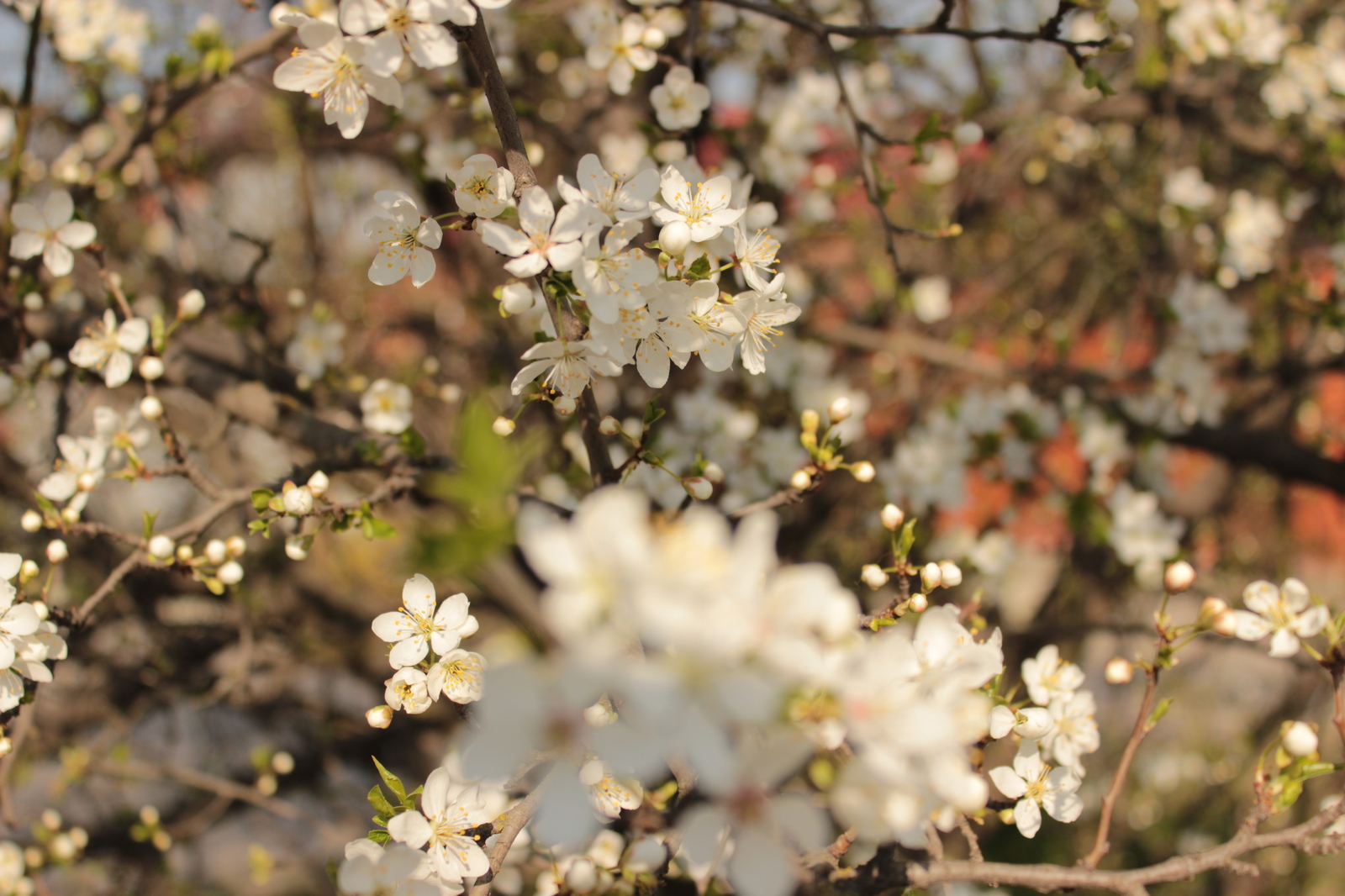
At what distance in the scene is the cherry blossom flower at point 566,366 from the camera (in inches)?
45.8

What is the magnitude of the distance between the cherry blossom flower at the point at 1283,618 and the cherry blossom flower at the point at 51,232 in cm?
248

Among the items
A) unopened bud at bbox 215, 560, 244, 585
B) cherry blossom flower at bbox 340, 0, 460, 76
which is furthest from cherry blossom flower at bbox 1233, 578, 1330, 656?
unopened bud at bbox 215, 560, 244, 585

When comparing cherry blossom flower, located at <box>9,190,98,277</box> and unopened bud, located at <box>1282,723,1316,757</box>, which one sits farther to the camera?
cherry blossom flower, located at <box>9,190,98,277</box>

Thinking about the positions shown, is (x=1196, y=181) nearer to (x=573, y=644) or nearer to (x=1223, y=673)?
(x=573, y=644)

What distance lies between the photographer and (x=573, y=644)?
A: 28.2 inches

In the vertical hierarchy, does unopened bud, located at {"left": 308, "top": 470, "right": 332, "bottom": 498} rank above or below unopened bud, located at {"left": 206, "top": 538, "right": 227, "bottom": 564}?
above

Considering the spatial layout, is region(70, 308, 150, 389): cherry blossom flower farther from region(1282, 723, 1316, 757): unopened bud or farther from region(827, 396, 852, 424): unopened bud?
region(1282, 723, 1316, 757): unopened bud

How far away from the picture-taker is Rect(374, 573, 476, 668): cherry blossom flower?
1350 mm

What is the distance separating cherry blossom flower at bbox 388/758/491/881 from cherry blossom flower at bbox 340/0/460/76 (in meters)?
1.09

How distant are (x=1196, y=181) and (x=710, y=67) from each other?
7.21 ft

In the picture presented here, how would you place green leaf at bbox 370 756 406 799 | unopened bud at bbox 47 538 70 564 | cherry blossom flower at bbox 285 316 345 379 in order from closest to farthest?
green leaf at bbox 370 756 406 799
unopened bud at bbox 47 538 70 564
cherry blossom flower at bbox 285 316 345 379

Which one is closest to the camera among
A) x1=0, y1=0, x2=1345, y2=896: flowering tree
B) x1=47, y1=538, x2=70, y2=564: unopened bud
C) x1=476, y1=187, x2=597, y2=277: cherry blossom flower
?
x1=0, y1=0, x2=1345, y2=896: flowering tree

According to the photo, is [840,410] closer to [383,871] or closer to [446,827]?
[446,827]

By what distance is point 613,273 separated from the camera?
1106 millimetres
